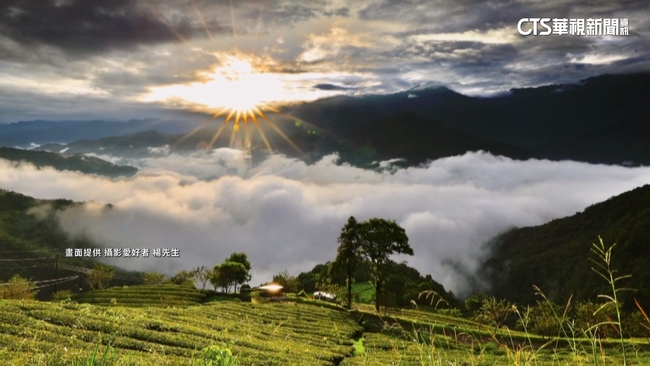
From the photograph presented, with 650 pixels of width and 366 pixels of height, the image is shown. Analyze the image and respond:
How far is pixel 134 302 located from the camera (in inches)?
3132

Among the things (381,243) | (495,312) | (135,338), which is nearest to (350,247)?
(381,243)

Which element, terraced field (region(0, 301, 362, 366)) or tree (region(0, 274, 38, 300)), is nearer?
terraced field (region(0, 301, 362, 366))

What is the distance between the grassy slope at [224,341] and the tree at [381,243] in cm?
1530

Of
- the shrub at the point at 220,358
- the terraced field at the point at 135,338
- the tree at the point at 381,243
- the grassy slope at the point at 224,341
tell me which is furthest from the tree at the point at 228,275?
the shrub at the point at 220,358

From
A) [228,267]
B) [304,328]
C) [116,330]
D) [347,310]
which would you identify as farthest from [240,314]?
[228,267]

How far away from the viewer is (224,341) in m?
34.1

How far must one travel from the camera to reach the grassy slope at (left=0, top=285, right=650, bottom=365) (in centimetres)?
795

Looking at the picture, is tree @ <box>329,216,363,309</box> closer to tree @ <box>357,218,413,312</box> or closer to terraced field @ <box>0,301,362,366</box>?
tree @ <box>357,218,413,312</box>

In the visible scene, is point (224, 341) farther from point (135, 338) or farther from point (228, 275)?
point (228, 275)

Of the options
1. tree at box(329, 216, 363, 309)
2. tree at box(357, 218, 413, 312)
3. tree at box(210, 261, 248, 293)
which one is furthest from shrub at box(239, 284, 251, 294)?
tree at box(357, 218, 413, 312)

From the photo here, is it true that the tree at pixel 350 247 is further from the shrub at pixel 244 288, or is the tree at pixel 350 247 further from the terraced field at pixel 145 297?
the shrub at pixel 244 288

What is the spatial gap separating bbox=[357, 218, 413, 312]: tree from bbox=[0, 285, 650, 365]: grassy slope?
A: 15303 mm

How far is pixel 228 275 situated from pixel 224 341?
84.3m

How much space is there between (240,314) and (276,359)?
32.9 m
